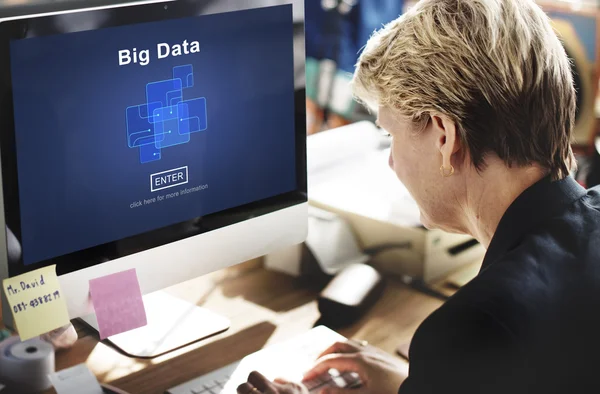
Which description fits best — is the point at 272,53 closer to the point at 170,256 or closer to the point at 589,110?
the point at 170,256

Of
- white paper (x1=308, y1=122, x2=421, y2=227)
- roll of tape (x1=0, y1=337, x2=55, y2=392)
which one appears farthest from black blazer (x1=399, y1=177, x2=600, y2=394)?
white paper (x1=308, y1=122, x2=421, y2=227)

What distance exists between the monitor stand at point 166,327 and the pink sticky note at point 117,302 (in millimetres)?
107

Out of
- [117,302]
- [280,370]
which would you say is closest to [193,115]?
[117,302]

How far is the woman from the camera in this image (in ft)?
3.05

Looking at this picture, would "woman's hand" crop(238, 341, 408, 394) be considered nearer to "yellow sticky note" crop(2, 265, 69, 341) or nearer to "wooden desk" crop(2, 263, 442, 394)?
"wooden desk" crop(2, 263, 442, 394)

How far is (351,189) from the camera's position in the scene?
5.98 ft

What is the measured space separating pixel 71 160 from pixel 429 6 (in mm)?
A: 550

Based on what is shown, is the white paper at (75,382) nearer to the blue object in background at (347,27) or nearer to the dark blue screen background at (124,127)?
the dark blue screen background at (124,127)

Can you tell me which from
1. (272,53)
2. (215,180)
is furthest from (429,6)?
(215,180)

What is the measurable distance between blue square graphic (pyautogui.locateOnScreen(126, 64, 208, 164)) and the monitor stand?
1.09ft

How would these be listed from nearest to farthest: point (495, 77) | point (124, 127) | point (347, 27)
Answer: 1. point (495, 77)
2. point (124, 127)
3. point (347, 27)

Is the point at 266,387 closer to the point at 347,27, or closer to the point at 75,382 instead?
the point at 75,382

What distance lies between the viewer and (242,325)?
1.47 m

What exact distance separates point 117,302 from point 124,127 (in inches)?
10.7
